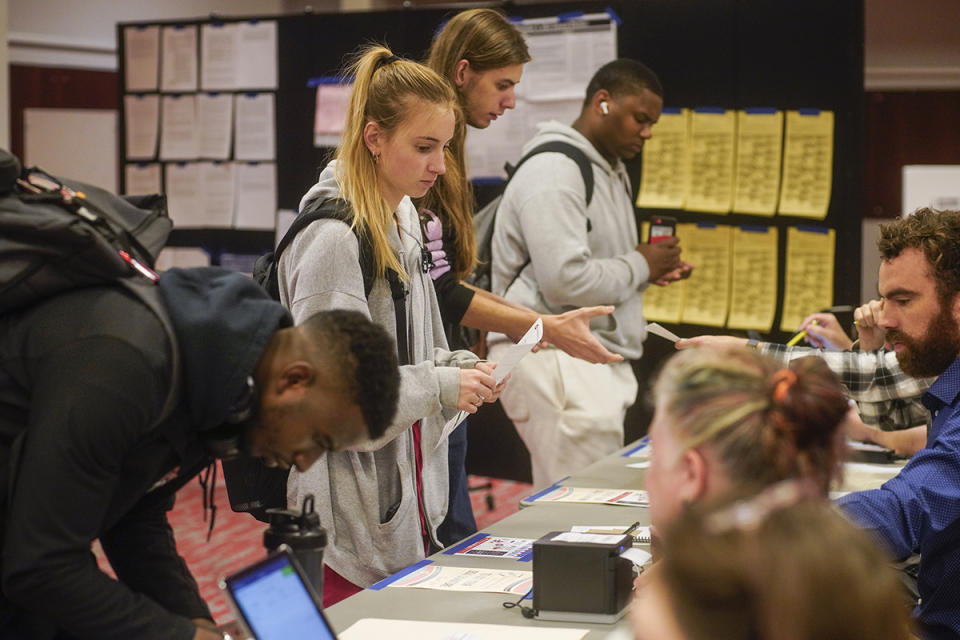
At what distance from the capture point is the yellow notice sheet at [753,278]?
14.8 feet

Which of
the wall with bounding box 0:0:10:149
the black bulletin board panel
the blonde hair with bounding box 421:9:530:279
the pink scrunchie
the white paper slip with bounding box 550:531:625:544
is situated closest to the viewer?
the white paper slip with bounding box 550:531:625:544

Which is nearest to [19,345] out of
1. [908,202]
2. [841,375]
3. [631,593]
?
[631,593]

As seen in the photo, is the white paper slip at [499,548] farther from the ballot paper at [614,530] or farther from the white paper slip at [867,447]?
the white paper slip at [867,447]

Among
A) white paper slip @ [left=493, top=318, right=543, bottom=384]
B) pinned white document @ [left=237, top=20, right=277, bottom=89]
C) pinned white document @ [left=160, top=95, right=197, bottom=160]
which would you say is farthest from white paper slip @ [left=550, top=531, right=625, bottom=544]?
pinned white document @ [left=160, top=95, right=197, bottom=160]

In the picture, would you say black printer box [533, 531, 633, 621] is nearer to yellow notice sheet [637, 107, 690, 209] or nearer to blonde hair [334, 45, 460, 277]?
blonde hair [334, 45, 460, 277]

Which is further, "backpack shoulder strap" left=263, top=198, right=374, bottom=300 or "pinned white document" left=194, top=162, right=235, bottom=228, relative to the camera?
"pinned white document" left=194, top=162, right=235, bottom=228

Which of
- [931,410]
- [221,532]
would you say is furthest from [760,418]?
[221,532]

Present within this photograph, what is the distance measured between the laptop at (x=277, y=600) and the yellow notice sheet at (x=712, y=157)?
348 cm

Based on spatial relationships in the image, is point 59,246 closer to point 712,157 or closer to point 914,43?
point 712,157

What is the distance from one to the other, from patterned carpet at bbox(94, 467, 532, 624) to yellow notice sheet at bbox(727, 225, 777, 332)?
153 cm

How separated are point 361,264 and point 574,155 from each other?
1390 mm

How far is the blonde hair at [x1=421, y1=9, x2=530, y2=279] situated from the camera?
8.75 feet

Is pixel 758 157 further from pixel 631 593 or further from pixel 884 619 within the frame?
pixel 884 619

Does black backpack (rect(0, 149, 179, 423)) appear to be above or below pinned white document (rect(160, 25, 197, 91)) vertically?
below
